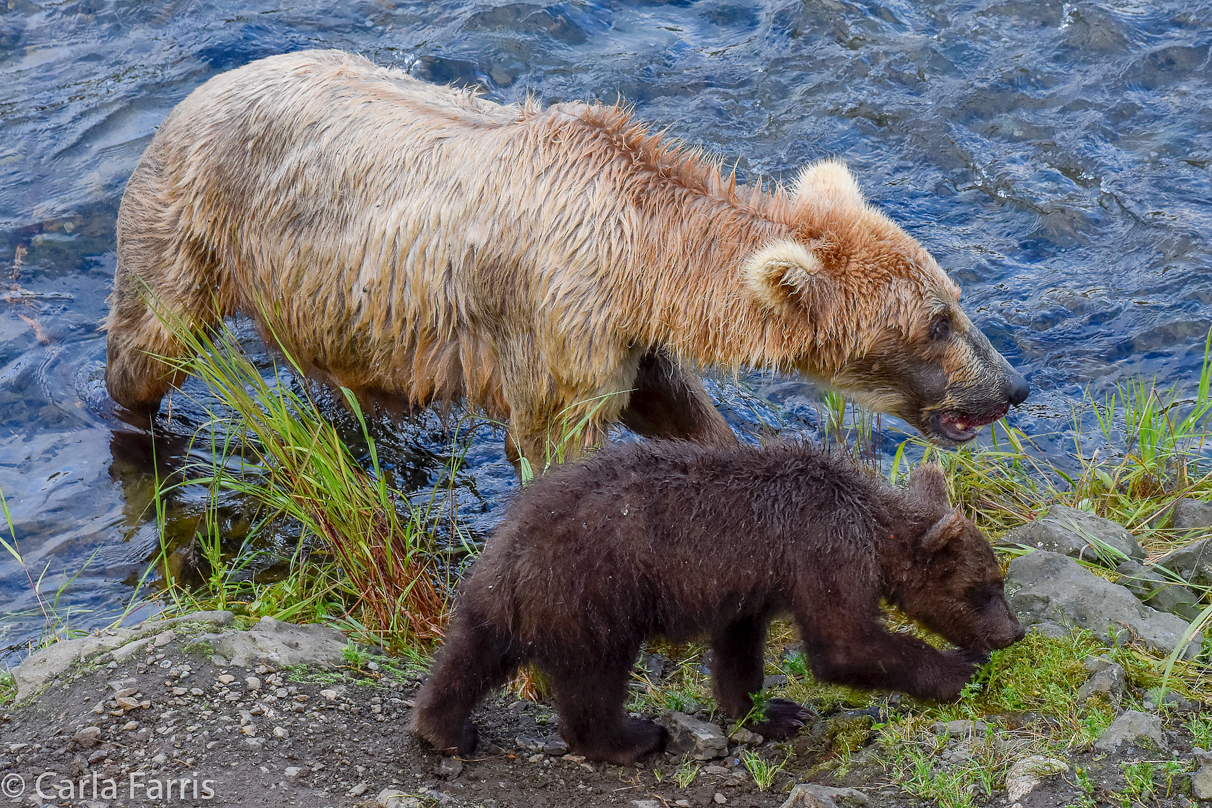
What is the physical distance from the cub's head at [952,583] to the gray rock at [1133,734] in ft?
1.68

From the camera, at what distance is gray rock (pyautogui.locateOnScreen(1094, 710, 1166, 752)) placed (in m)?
3.35

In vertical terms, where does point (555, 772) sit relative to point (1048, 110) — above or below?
below

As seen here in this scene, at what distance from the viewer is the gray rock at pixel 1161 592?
4.48 m

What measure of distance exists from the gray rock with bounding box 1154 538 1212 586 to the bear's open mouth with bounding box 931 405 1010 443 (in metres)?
0.86

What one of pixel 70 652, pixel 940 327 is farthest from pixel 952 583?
pixel 70 652

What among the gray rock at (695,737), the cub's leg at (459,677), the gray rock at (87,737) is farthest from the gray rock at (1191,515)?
the gray rock at (87,737)

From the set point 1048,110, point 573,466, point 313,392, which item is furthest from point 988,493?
point 1048,110

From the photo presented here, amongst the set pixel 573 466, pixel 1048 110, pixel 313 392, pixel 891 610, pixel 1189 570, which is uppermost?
pixel 1048 110

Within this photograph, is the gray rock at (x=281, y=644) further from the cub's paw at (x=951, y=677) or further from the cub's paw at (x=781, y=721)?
the cub's paw at (x=951, y=677)

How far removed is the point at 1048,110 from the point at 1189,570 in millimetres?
5311

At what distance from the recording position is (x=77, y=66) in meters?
9.80

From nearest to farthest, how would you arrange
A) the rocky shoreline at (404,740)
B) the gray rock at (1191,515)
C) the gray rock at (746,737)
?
the rocky shoreline at (404,740), the gray rock at (746,737), the gray rock at (1191,515)

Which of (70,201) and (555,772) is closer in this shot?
(555,772)

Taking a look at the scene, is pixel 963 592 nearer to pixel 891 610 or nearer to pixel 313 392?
pixel 891 610
